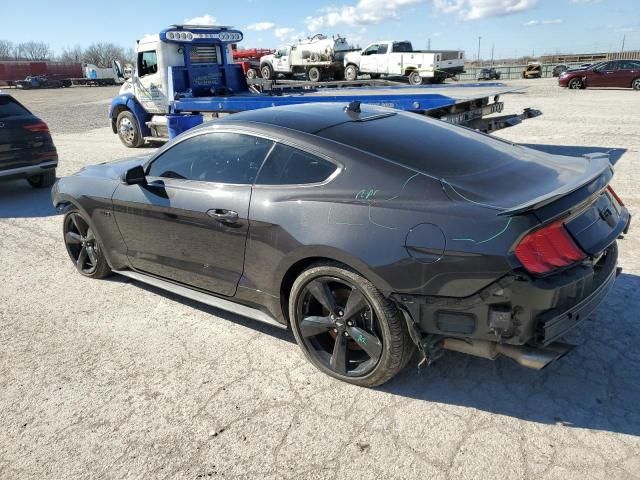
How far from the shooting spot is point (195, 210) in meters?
3.55

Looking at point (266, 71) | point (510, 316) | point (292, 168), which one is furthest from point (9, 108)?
point (266, 71)

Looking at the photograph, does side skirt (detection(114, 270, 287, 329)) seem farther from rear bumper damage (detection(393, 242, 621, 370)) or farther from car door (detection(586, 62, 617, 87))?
car door (detection(586, 62, 617, 87))

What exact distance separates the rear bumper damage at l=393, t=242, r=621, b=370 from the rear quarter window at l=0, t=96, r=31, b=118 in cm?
784

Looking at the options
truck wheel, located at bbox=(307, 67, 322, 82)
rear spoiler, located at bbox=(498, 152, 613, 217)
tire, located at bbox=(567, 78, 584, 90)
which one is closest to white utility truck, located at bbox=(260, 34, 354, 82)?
truck wheel, located at bbox=(307, 67, 322, 82)

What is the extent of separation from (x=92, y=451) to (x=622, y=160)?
8987mm

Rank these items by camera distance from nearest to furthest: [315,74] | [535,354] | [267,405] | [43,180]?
1. [535,354]
2. [267,405]
3. [43,180]
4. [315,74]

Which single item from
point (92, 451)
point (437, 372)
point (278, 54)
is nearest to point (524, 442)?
point (437, 372)

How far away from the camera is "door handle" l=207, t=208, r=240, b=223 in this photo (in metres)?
3.32

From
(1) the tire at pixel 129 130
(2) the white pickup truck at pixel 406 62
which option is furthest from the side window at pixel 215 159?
(2) the white pickup truck at pixel 406 62

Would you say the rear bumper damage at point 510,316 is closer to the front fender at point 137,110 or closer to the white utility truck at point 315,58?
the front fender at point 137,110

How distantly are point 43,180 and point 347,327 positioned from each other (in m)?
8.03

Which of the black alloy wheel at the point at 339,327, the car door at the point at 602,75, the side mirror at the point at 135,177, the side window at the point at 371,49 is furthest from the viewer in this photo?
the side window at the point at 371,49

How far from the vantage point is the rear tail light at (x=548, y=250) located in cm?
240

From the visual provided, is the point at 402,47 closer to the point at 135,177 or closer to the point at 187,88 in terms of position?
the point at 187,88
